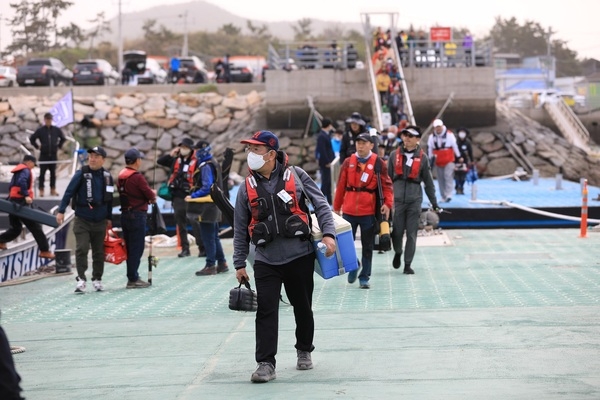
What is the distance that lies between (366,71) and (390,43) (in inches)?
50.0

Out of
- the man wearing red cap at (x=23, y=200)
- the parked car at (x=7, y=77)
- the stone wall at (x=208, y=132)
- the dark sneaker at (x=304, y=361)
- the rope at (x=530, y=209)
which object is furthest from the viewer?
the parked car at (x=7, y=77)

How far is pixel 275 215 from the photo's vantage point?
8.00 metres

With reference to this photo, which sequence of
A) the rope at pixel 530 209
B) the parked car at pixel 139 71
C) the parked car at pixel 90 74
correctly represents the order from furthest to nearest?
1. the parked car at pixel 139 71
2. the parked car at pixel 90 74
3. the rope at pixel 530 209

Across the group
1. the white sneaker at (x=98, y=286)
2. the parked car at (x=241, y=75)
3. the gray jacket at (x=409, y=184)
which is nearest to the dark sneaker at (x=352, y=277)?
the gray jacket at (x=409, y=184)

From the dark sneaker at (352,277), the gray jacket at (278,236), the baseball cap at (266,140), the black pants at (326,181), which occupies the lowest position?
the dark sneaker at (352,277)

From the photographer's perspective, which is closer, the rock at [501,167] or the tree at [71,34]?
the rock at [501,167]

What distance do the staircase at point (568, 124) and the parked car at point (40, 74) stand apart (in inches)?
814

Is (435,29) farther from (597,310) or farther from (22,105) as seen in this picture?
(597,310)

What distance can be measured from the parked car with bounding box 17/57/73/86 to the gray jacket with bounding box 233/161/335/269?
43.9 m

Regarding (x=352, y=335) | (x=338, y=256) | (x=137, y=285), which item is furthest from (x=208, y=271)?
(x=338, y=256)

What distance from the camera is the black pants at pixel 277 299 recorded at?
7.88 meters

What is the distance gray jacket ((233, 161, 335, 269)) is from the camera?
316 inches

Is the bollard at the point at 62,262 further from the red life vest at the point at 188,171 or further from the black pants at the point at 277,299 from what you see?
the black pants at the point at 277,299

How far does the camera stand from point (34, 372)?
8531mm
